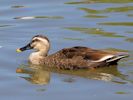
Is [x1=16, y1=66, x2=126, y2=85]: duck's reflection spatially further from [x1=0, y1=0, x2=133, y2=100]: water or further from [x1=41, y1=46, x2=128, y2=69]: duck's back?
[x1=41, y1=46, x2=128, y2=69]: duck's back

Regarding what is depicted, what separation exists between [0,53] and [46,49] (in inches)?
41.2

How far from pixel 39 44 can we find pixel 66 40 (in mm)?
1239

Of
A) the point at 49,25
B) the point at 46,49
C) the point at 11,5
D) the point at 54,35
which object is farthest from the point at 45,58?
the point at 11,5

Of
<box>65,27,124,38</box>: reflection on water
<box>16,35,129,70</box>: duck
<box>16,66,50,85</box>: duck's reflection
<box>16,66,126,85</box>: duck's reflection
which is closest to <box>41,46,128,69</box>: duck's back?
<box>16,35,129,70</box>: duck

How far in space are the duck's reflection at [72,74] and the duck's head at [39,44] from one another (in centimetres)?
52

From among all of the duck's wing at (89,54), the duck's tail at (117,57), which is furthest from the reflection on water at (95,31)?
the duck's tail at (117,57)

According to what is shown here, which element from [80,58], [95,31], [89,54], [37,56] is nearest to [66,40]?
[95,31]

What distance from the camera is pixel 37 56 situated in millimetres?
15602

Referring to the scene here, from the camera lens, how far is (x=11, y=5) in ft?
66.8

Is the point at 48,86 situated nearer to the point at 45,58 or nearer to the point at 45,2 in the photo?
the point at 45,58

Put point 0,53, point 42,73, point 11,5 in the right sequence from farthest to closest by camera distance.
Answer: point 11,5
point 0,53
point 42,73

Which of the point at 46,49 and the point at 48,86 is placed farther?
the point at 46,49

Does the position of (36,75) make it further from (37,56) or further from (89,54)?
(89,54)

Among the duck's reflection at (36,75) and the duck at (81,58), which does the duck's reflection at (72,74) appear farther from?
the duck at (81,58)
